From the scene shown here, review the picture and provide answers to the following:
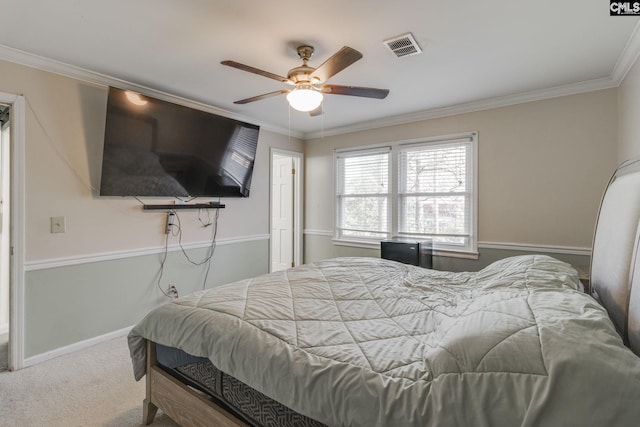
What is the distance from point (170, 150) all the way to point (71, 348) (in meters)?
1.98

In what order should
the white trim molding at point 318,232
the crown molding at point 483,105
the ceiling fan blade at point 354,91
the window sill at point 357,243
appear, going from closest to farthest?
1. the ceiling fan blade at point 354,91
2. the crown molding at point 483,105
3. the window sill at point 357,243
4. the white trim molding at point 318,232

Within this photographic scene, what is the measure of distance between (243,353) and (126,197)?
248cm

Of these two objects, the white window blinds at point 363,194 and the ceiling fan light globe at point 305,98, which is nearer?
the ceiling fan light globe at point 305,98

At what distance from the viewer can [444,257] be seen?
151 inches

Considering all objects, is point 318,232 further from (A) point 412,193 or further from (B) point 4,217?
(B) point 4,217

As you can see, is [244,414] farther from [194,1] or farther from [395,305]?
[194,1]

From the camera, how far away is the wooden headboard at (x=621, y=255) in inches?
48.4

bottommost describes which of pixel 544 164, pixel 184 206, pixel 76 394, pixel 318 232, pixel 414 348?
pixel 76 394

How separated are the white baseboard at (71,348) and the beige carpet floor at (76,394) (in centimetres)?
5

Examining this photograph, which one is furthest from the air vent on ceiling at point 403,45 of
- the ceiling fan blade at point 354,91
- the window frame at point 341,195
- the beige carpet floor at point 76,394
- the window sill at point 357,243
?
the beige carpet floor at point 76,394

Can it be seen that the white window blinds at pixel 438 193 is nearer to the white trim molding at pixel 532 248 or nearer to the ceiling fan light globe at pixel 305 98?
the white trim molding at pixel 532 248

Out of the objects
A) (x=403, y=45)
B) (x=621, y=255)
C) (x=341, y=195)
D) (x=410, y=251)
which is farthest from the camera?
(x=341, y=195)

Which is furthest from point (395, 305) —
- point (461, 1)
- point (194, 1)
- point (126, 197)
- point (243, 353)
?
point (126, 197)

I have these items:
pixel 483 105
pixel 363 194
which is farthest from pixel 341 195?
pixel 483 105
